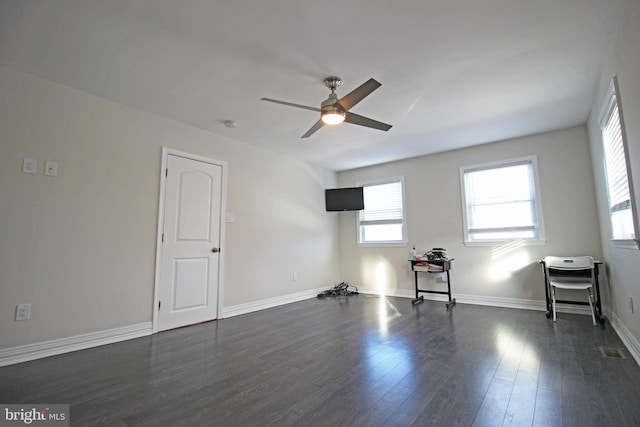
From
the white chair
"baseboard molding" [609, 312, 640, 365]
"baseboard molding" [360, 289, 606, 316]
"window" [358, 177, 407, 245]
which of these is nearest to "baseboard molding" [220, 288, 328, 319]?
"window" [358, 177, 407, 245]

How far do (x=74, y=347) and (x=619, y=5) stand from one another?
204 inches

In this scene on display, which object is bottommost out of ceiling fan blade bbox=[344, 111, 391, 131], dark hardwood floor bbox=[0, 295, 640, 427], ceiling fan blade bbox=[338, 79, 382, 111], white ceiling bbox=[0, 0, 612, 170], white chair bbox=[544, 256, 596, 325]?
dark hardwood floor bbox=[0, 295, 640, 427]

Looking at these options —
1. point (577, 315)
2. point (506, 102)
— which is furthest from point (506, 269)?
point (506, 102)

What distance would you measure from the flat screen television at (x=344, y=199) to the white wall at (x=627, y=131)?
3494mm

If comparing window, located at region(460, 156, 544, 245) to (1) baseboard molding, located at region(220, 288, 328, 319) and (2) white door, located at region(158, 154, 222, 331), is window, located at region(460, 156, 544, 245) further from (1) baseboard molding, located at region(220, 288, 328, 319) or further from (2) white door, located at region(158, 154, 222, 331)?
(2) white door, located at region(158, 154, 222, 331)

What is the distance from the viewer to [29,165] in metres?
2.72

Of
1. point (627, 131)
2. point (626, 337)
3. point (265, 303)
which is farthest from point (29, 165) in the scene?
point (626, 337)

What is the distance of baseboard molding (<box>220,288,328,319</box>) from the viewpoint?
166 inches

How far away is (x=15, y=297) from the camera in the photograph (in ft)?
8.48

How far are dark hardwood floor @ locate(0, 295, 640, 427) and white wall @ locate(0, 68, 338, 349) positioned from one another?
449 mm

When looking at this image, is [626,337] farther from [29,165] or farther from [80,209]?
[29,165]

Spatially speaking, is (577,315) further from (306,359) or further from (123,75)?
(123,75)

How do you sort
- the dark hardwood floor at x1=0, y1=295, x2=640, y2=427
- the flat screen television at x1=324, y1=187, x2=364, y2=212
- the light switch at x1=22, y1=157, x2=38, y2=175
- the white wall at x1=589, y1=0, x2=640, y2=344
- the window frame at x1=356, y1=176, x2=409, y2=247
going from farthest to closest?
1. the flat screen television at x1=324, y1=187, x2=364, y2=212
2. the window frame at x1=356, y1=176, x2=409, y2=247
3. the light switch at x1=22, y1=157, x2=38, y2=175
4. the white wall at x1=589, y1=0, x2=640, y2=344
5. the dark hardwood floor at x1=0, y1=295, x2=640, y2=427

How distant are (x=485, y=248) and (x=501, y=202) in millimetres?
761
